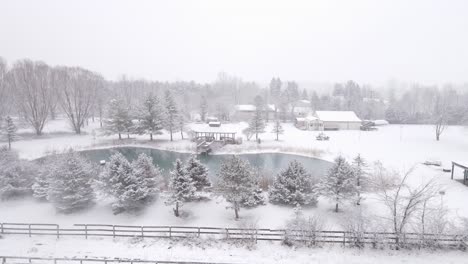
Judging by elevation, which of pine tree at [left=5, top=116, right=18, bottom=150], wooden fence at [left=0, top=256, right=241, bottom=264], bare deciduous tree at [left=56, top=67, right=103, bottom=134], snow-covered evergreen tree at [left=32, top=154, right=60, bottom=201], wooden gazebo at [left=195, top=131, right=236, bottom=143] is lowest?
wooden fence at [left=0, top=256, right=241, bottom=264]

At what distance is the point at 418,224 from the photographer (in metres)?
14.0

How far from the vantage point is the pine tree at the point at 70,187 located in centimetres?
1677

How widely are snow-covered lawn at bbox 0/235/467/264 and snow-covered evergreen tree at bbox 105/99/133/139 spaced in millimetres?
29405

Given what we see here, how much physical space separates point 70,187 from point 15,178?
5.66m

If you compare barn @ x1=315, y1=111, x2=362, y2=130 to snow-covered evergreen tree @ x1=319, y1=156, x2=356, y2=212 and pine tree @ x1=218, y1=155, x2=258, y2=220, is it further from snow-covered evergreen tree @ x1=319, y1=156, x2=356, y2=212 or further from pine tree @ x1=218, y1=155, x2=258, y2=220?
pine tree @ x1=218, y1=155, x2=258, y2=220

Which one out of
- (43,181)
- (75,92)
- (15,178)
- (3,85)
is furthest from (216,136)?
(3,85)

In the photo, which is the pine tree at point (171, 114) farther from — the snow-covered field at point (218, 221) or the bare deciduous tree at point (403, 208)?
the bare deciduous tree at point (403, 208)

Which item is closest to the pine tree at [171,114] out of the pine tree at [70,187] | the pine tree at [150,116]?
the pine tree at [150,116]

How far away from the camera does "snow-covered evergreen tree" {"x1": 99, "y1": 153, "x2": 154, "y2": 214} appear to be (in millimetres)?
16562

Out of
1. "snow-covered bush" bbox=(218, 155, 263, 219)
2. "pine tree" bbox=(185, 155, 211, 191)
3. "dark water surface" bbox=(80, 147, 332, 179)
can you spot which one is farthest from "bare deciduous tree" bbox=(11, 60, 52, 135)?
"snow-covered bush" bbox=(218, 155, 263, 219)

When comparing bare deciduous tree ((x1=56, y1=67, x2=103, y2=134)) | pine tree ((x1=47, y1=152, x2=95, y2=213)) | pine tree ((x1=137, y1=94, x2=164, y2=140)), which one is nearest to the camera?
pine tree ((x1=47, y1=152, x2=95, y2=213))

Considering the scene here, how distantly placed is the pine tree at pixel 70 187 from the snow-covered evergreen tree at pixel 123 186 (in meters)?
1.28

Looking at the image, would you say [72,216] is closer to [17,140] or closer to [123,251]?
[123,251]

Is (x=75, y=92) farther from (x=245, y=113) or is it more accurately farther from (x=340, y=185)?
(x=340, y=185)
